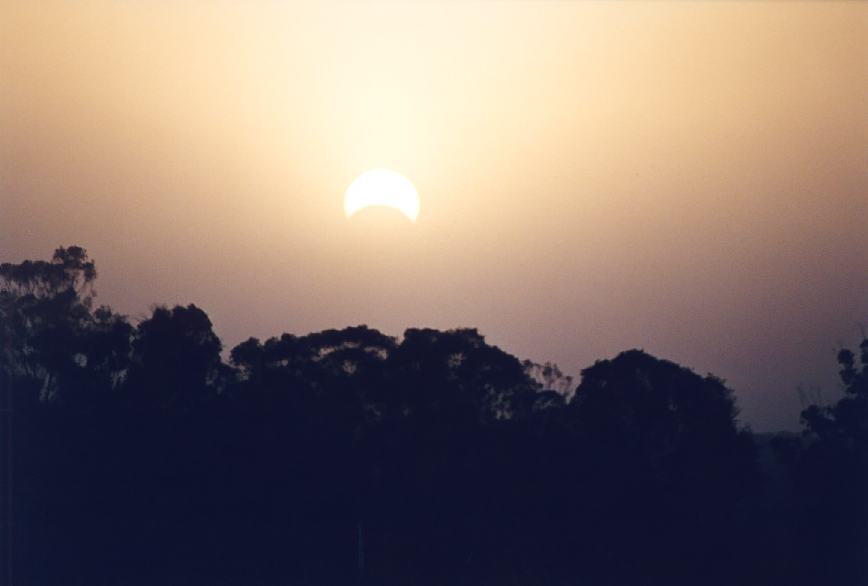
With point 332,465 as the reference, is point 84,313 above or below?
above

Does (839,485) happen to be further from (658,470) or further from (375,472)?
(375,472)

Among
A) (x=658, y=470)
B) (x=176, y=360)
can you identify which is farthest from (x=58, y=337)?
(x=658, y=470)

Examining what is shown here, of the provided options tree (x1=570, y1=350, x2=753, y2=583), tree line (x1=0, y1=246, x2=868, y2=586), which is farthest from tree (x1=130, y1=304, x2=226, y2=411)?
tree (x1=570, y1=350, x2=753, y2=583)

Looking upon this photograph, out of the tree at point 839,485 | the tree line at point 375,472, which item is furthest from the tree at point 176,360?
the tree at point 839,485

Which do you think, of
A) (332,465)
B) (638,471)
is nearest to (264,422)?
(332,465)

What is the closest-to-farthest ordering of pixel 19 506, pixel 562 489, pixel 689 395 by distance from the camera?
pixel 19 506 < pixel 562 489 < pixel 689 395

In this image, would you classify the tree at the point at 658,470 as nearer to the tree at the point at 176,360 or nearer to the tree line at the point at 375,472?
the tree line at the point at 375,472

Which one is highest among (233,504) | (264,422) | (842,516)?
(264,422)

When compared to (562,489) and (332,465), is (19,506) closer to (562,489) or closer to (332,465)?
(332,465)
